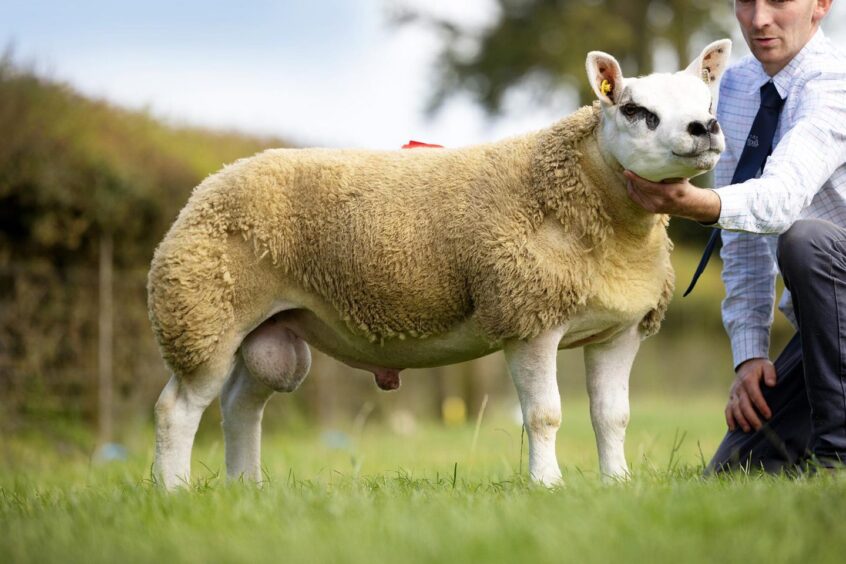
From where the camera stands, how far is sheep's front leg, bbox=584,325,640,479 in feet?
12.3

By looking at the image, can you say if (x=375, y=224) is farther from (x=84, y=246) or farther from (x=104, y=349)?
(x=84, y=246)

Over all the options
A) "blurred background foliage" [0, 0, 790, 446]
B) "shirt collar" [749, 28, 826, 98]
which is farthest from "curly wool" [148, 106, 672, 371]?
"blurred background foliage" [0, 0, 790, 446]

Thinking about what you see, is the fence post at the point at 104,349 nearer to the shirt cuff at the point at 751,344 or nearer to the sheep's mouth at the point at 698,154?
the shirt cuff at the point at 751,344


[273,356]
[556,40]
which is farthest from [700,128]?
[556,40]

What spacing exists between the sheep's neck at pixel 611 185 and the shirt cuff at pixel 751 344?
0.96 metres

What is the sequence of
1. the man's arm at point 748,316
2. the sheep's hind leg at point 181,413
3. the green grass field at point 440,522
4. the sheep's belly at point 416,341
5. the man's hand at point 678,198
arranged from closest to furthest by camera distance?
the green grass field at point 440,522
the man's hand at point 678,198
the sheep's belly at point 416,341
the sheep's hind leg at point 181,413
the man's arm at point 748,316

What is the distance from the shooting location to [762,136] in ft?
12.9

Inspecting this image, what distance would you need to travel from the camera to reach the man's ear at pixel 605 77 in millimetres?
3445

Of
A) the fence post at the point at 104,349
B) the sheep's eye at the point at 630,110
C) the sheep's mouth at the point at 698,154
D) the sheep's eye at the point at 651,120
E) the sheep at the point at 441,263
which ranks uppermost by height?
the sheep's eye at the point at 630,110

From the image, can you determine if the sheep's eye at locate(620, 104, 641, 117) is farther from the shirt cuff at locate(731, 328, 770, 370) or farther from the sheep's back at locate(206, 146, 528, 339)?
the shirt cuff at locate(731, 328, 770, 370)

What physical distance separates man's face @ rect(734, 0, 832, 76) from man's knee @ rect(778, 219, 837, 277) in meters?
0.71

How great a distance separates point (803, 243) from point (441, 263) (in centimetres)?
129

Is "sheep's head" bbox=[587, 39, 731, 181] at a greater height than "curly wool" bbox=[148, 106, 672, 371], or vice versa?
"sheep's head" bbox=[587, 39, 731, 181]

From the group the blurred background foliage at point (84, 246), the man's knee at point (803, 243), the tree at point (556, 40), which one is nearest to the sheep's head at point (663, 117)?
the man's knee at point (803, 243)
